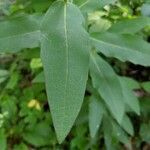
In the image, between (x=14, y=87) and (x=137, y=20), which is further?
(x=14, y=87)

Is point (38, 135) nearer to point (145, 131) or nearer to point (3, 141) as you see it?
point (3, 141)

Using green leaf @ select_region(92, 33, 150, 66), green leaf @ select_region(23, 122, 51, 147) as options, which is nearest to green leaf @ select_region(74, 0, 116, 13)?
green leaf @ select_region(92, 33, 150, 66)

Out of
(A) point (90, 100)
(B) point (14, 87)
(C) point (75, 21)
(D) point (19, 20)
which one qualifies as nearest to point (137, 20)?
(A) point (90, 100)

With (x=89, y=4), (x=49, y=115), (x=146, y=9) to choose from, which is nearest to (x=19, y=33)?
(x=89, y=4)

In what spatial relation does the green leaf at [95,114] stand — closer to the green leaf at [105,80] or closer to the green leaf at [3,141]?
the green leaf at [105,80]

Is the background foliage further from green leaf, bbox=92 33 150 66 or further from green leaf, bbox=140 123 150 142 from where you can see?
green leaf, bbox=92 33 150 66

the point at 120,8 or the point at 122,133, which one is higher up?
the point at 120,8

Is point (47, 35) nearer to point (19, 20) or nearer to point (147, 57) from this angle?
point (19, 20)
